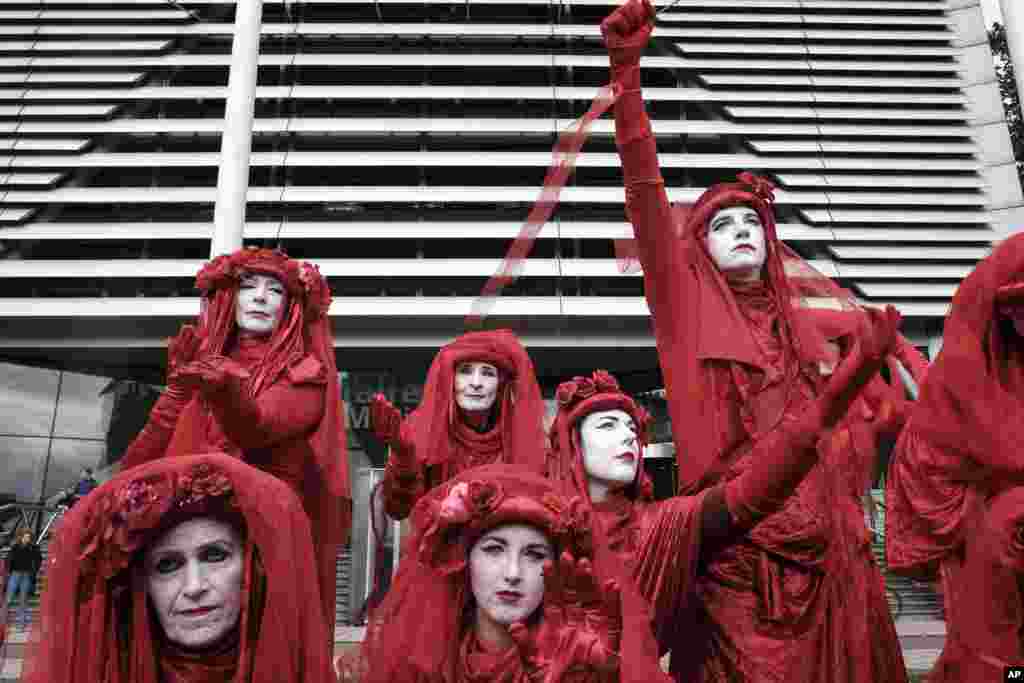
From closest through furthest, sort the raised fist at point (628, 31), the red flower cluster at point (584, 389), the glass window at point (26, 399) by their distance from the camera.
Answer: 1. the raised fist at point (628, 31)
2. the red flower cluster at point (584, 389)
3. the glass window at point (26, 399)

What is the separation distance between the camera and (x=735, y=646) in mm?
2037

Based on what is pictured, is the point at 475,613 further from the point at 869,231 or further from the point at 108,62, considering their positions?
the point at 108,62

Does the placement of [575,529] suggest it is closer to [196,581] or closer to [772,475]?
[772,475]

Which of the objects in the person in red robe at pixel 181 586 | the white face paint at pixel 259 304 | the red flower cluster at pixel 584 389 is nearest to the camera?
the person in red robe at pixel 181 586

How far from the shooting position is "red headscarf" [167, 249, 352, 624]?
9.35 ft

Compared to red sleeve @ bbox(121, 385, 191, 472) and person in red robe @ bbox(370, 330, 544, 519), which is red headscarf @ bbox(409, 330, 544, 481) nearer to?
person in red robe @ bbox(370, 330, 544, 519)

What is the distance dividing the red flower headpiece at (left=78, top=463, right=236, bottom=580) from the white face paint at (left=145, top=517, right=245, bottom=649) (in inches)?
1.6

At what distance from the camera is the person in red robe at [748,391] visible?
6.70 ft

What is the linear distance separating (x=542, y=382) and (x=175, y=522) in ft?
35.3

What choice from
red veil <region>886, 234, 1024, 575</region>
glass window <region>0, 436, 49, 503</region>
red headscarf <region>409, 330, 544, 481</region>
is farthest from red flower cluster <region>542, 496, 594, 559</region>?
glass window <region>0, 436, 49, 503</region>

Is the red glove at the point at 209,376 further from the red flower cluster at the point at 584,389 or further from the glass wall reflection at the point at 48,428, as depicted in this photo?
the glass wall reflection at the point at 48,428

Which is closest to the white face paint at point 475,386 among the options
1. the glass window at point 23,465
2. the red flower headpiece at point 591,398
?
the red flower headpiece at point 591,398

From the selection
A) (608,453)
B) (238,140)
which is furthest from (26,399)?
(608,453)

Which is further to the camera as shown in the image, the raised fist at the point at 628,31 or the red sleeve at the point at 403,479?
the red sleeve at the point at 403,479
